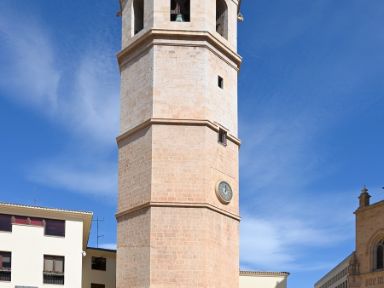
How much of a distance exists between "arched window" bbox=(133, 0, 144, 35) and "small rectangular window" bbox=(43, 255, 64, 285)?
34.2ft

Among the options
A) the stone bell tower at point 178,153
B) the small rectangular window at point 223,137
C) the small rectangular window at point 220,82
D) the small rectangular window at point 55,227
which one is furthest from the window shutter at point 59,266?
the small rectangular window at point 220,82

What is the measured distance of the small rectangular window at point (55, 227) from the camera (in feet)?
93.3

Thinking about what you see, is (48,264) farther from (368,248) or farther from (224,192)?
(368,248)

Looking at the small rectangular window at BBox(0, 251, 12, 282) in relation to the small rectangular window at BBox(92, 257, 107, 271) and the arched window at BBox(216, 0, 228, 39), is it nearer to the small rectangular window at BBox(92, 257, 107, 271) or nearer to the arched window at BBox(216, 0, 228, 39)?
the small rectangular window at BBox(92, 257, 107, 271)

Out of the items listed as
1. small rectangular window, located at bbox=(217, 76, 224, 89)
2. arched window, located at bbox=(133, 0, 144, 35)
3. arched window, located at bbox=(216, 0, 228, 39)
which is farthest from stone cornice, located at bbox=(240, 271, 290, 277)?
arched window, located at bbox=(133, 0, 144, 35)

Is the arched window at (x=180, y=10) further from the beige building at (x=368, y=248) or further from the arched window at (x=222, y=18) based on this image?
the beige building at (x=368, y=248)

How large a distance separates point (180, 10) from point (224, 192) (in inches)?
319

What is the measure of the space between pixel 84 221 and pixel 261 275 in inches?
459

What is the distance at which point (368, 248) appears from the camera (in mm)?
43156

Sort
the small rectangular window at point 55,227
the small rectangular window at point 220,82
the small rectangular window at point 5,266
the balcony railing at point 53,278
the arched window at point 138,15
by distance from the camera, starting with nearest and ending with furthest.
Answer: the small rectangular window at point 5,266 < the small rectangular window at point 220,82 < the balcony railing at point 53,278 < the small rectangular window at point 55,227 < the arched window at point 138,15

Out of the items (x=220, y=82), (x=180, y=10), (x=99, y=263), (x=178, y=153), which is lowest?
(x=99, y=263)

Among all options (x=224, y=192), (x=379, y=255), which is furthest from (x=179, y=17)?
(x=379, y=255)

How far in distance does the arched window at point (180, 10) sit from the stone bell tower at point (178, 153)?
0.19ft

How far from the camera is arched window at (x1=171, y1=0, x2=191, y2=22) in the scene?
27.6 meters
